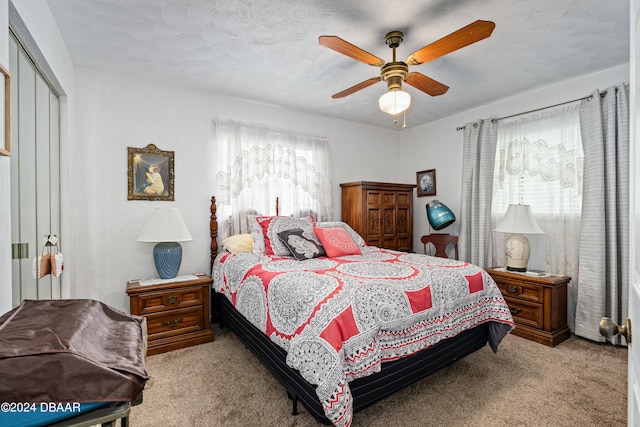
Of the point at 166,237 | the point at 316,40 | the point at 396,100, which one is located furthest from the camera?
the point at 166,237

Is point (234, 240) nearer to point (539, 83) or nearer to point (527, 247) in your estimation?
point (527, 247)

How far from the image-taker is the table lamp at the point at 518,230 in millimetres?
3036

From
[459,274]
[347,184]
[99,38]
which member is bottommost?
[459,274]

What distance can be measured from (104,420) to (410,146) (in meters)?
4.85

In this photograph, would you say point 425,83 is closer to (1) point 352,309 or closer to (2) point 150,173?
(1) point 352,309

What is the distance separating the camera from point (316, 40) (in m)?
2.37

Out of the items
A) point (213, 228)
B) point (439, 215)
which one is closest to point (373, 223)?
point (439, 215)

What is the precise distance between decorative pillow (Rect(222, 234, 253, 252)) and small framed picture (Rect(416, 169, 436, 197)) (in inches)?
107

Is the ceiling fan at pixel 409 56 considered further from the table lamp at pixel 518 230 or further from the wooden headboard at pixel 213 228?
the wooden headboard at pixel 213 228

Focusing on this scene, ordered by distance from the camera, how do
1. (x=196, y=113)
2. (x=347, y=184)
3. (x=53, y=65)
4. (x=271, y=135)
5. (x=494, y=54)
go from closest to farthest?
1. (x=53, y=65)
2. (x=494, y=54)
3. (x=196, y=113)
4. (x=271, y=135)
5. (x=347, y=184)

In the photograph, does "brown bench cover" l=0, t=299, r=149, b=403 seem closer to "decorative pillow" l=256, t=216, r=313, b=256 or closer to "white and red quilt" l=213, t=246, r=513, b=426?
"white and red quilt" l=213, t=246, r=513, b=426

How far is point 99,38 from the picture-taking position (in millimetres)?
2314

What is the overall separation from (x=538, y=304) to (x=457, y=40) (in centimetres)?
249

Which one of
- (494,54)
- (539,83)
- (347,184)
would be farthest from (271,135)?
(539,83)
